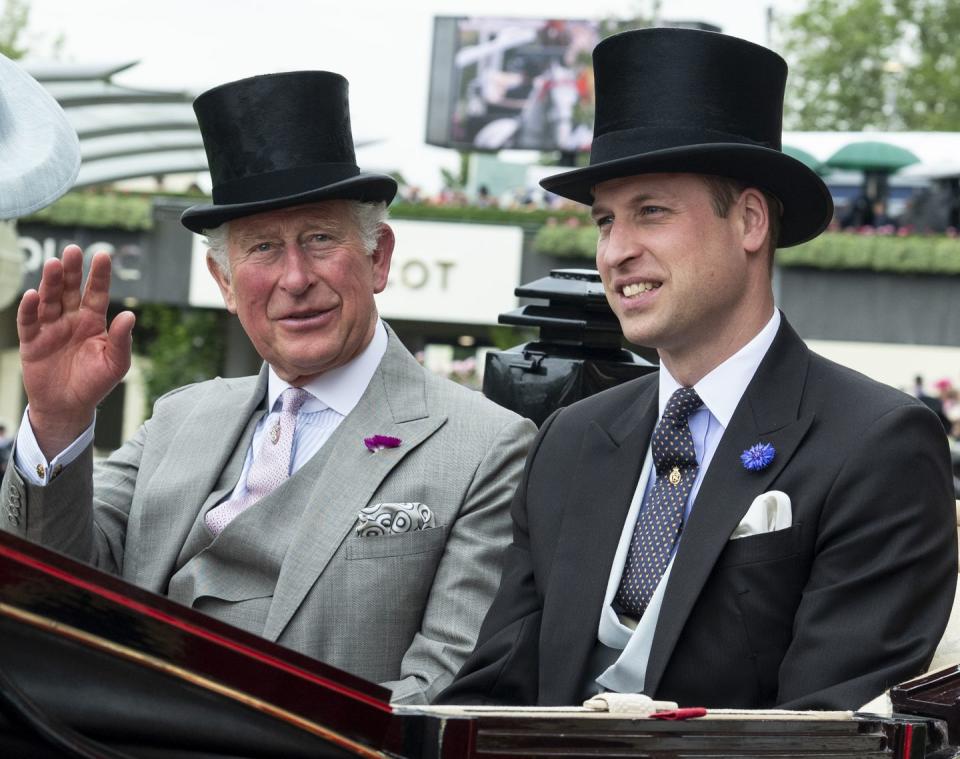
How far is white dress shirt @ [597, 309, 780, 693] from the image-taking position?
8.13ft

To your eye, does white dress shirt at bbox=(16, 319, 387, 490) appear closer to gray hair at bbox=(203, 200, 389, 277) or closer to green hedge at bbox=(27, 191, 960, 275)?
gray hair at bbox=(203, 200, 389, 277)

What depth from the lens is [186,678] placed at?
146 cm

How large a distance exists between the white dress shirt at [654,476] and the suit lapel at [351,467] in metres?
0.67

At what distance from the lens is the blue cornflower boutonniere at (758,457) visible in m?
2.44

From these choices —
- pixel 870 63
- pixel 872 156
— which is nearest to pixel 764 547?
pixel 872 156

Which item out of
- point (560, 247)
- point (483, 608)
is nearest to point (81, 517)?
point (483, 608)

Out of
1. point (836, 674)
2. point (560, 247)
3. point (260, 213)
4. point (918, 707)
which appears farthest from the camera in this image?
point (560, 247)

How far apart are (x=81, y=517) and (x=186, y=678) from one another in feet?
5.56

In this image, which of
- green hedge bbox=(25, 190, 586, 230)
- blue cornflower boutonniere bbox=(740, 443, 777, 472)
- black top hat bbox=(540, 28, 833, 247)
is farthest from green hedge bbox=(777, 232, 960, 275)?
blue cornflower boutonniere bbox=(740, 443, 777, 472)

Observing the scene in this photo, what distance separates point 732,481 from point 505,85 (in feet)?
97.0

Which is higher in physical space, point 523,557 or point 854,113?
point 854,113

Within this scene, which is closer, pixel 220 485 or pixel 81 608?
pixel 81 608

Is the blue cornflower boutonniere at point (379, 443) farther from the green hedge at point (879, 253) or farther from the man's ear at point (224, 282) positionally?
the green hedge at point (879, 253)

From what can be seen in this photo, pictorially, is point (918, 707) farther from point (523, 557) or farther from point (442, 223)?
point (442, 223)
